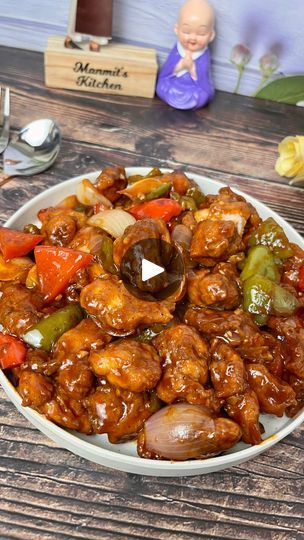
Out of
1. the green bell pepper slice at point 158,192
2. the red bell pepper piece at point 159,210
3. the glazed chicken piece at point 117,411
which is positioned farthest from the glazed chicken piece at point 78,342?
the green bell pepper slice at point 158,192

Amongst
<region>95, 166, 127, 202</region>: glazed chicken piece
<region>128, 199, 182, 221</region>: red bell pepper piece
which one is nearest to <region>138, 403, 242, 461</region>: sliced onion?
<region>128, 199, 182, 221</region>: red bell pepper piece

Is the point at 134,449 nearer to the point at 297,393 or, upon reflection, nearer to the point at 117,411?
the point at 117,411

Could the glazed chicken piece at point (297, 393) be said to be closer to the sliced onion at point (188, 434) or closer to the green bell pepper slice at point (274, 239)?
the sliced onion at point (188, 434)

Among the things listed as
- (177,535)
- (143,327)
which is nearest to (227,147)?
(143,327)

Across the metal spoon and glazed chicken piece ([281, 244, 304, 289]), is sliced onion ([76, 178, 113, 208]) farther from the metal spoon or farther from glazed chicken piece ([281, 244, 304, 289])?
glazed chicken piece ([281, 244, 304, 289])

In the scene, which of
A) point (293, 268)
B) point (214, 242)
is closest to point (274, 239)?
point (293, 268)
